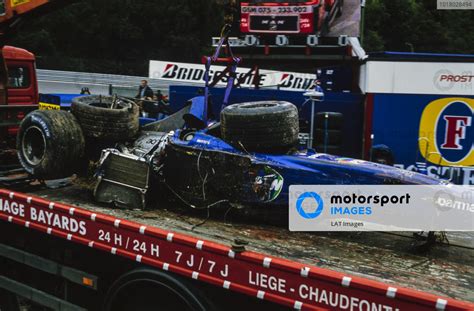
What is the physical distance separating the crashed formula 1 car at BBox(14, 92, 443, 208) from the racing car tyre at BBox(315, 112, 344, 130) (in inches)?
176

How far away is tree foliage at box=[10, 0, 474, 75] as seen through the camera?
43094 millimetres

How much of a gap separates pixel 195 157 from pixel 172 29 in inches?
1728

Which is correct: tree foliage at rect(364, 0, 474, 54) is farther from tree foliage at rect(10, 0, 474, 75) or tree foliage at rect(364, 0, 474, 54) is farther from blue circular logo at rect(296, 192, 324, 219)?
blue circular logo at rect(296, 192, 324, 219)

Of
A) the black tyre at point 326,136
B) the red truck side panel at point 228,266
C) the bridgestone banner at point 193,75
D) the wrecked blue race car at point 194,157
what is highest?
the bridgestone banner at point 193,75

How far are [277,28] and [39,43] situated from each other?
30.0 m

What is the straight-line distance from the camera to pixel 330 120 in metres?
9.21

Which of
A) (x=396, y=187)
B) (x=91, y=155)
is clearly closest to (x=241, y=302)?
(x=396, y=187)

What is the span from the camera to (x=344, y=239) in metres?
3.61

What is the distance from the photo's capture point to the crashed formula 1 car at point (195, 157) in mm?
3801

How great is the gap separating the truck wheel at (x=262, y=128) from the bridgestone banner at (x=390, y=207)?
24.7 inches

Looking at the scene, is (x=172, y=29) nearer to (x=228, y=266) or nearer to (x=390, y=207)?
(x=390, y=207)

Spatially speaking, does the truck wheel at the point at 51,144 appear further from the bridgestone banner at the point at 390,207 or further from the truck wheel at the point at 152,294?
the bridgestone banner at the point at 390,207

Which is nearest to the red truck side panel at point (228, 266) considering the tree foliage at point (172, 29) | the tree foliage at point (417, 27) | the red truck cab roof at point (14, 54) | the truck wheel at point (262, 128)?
the truck wheel at point (262, 128)

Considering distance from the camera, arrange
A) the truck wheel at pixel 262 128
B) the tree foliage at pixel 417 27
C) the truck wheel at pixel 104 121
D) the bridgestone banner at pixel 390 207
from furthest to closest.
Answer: the tree foliage at pixel 417 27 < the truck wheel at pixel 104 121 < the truck wheel at pixel 262 128 < the bridgestone banner at pixel 390 207
